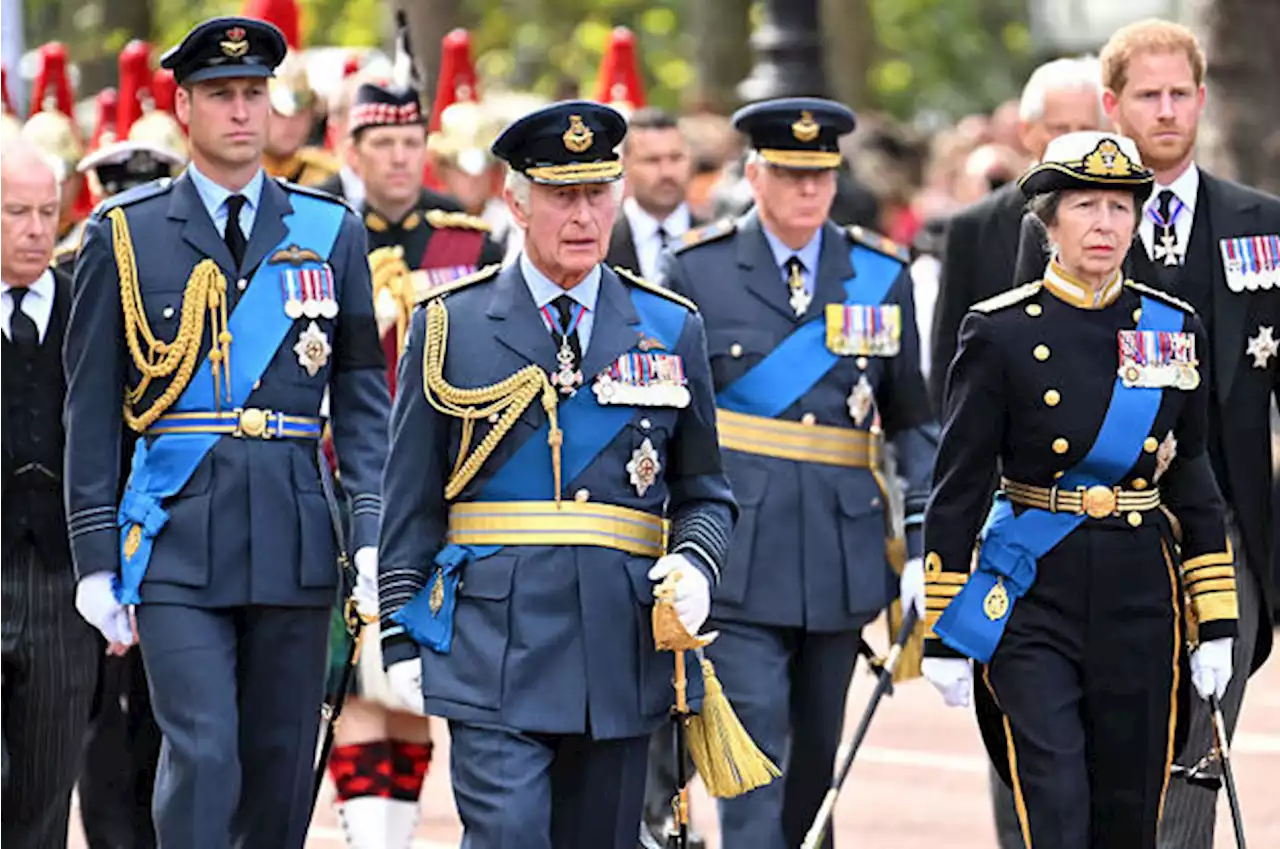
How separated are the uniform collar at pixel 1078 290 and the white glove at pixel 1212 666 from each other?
80 centimetres

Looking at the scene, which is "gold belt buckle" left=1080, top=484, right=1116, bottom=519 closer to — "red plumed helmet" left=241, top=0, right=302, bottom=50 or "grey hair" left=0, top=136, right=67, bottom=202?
"grey hair" left=0, top=136, right=67, bottom=202

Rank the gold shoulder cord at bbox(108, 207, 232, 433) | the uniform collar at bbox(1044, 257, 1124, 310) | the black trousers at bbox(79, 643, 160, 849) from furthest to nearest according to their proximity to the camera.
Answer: the black trousers at bbox(79, 643, 160, 849)
the gold shoulder cord at bbox(108, 207, 232, 433)
the uniform collar at bbox(1044, 257, 1124, 310)

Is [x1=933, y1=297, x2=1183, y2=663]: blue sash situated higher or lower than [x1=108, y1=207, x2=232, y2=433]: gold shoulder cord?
lower

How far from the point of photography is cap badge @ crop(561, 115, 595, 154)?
755 cm

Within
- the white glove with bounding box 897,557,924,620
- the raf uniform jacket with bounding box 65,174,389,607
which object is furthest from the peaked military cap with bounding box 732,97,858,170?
the raf uniform jacket with bounding box 65,174,389,607

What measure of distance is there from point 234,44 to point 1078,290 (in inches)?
82.3

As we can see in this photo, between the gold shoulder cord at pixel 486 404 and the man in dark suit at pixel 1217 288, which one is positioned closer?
the gold shoulder cord at pixel 486 404

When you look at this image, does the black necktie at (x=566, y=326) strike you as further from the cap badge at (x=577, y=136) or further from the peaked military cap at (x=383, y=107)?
the peaked military cap at (x=383, y=107)

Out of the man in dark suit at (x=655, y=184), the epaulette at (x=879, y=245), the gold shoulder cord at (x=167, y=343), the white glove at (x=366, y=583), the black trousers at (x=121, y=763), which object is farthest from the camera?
the man in dark suit at (x=655, y=184)

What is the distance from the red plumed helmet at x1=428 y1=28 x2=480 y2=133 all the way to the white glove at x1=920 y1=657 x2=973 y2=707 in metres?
6.55

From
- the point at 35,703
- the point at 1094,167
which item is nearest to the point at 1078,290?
the point at 1094,167

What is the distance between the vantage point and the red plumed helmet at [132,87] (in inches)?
536

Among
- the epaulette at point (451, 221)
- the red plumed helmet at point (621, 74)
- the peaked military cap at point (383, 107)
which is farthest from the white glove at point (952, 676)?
the red plumed helmet at point (621, 74)

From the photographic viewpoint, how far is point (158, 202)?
8523 mm
